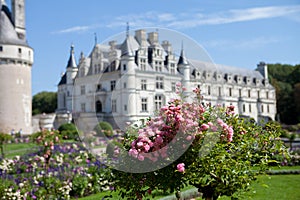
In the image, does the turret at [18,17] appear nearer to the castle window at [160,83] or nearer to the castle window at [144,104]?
the castle window at [160,83]

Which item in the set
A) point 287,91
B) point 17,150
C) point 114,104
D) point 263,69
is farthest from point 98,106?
point 287,91

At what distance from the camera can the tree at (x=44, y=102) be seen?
4934cm

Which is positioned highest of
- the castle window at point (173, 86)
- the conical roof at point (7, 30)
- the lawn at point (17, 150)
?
the conical roof at point (7, 30)

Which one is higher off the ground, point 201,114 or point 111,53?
point 111,53

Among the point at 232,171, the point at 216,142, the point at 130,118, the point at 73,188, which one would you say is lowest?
the point at 73,188

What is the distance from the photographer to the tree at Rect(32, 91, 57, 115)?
49.3 m

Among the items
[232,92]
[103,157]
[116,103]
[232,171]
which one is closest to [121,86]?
[116,103]

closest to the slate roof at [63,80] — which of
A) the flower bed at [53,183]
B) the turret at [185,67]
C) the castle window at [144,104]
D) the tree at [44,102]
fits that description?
the tree at [44,102]

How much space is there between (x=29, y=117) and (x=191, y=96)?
25.8 meters

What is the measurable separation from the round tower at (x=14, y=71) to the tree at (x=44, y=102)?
69.0 feet

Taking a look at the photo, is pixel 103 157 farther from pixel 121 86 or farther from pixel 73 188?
pixel 73 188

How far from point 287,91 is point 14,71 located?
29608 mm

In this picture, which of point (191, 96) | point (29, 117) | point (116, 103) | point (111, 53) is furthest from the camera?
point (29, 117)

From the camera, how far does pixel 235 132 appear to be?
156 inches
